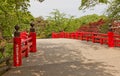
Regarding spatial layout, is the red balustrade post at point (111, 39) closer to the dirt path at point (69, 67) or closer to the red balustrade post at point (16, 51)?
the dirt path at point (69, 67)

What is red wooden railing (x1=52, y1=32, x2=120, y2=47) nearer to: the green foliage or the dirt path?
the green foliage

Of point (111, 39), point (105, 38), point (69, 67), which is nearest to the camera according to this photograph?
point (69, 67)

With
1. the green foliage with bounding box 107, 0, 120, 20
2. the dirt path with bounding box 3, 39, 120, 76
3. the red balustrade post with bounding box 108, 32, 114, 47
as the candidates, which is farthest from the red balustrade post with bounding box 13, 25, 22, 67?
the green foliage with bounding box 107, 0, 120, 20

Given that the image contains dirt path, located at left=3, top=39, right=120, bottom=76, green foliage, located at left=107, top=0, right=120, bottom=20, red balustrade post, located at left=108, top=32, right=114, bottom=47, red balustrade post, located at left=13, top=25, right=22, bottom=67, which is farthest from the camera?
green foliage, located at left=107, top=0, right=120, bottom=20

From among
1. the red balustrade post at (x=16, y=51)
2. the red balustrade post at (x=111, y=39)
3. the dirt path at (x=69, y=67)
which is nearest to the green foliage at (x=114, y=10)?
the red balustrade post at (x=111, y=39)

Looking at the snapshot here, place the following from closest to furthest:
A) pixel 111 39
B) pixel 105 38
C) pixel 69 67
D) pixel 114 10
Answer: pixel 69 67 < pixel 111 39 < pixel 105 38 < pixel 114 10

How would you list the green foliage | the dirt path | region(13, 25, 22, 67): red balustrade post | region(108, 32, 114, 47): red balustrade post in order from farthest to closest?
the green foliage
region(108, 32, 114, 47): red balustrade post
region(13, 25, 22, 67): red balustrade post
the dirt path

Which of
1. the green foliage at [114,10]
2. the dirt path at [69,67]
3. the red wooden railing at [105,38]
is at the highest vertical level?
the green foliage at [114,10]

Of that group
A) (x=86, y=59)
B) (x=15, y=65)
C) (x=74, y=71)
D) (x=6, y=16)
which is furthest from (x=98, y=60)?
(x=6, y=16)

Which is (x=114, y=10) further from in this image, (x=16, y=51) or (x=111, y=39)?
(x=16, y=51)

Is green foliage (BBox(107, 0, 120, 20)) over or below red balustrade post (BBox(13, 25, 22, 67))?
over

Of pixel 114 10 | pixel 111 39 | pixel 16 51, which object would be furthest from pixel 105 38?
pixel 16 51

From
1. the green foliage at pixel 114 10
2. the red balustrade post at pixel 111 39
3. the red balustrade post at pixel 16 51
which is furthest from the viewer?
the green foliage at pixel 114 10

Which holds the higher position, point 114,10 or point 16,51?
point 114,10
